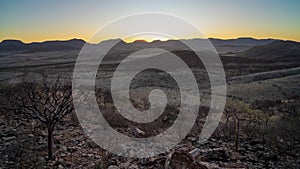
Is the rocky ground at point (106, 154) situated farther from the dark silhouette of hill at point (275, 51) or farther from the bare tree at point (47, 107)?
the dark silhouette of hill at point (275, 51)

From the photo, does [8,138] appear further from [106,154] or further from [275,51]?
[275,51]

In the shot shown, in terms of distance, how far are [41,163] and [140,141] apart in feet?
10.8

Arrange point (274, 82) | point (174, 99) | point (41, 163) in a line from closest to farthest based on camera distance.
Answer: point (41, 163)
point (174, 99)
point (274, 82)

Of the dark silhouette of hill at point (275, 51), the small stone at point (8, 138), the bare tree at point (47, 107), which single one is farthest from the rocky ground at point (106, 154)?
the dark silhouette of hill at point (275, 51)

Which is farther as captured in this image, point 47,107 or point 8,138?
point 8,138

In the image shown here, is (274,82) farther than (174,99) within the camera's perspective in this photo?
Yes

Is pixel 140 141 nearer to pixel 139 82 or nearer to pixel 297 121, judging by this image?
pixel 297 121

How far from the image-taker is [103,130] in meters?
9.54

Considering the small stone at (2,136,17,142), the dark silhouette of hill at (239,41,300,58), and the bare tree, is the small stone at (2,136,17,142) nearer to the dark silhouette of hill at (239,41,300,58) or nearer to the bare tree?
the bare tree

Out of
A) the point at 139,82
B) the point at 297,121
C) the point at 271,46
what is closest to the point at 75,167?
the point at 297,121

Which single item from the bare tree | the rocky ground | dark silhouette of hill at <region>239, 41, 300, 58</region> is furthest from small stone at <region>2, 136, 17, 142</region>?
dark silhouette of hill at <region>239, 41, 300, 58</region>

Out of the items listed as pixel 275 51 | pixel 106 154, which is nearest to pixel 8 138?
pixel 106 154

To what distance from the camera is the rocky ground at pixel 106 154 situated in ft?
21.4

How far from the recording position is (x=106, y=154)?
7.48 m
